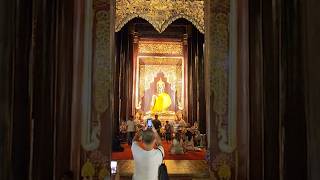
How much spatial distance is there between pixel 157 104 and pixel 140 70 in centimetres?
171

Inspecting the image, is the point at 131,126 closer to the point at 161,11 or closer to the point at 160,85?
the point at 161,11

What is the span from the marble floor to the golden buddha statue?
28.0 ft

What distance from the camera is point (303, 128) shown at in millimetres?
3467

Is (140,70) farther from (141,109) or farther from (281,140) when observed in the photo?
(281,140)

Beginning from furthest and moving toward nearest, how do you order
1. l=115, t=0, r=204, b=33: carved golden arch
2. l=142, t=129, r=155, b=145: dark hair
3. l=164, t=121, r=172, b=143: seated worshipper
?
l=164, t=121, r=172, b=143: seated worshipper
l=115, t=0, r=204, b=33: carved golden arch
l=142, t=129, r=155, b=145: dark hair

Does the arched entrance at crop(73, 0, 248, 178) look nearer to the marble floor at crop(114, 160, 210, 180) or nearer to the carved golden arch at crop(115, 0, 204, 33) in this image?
the marble floor at crop(114, 160, 210, 180)

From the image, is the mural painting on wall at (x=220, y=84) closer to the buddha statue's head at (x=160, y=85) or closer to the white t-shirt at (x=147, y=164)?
the white t-shirt at (x=147, y=164)

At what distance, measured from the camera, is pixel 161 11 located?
1270cm

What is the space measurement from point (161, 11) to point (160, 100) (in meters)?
6.30

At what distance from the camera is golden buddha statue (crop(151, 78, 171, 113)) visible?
18.1m

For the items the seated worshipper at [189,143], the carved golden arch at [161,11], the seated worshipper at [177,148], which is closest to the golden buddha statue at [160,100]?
the seated worshipper at [189,143]

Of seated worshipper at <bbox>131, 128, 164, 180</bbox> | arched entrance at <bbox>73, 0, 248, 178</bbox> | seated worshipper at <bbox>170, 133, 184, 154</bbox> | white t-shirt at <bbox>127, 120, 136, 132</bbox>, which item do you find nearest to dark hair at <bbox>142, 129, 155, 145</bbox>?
seated worshipper at <bbox>131, 128, 164, 180</bbox>

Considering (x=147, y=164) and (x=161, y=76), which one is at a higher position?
(x=161, y=76)

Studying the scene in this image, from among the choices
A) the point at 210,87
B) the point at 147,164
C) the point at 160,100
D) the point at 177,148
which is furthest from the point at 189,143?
the point at 147,164
